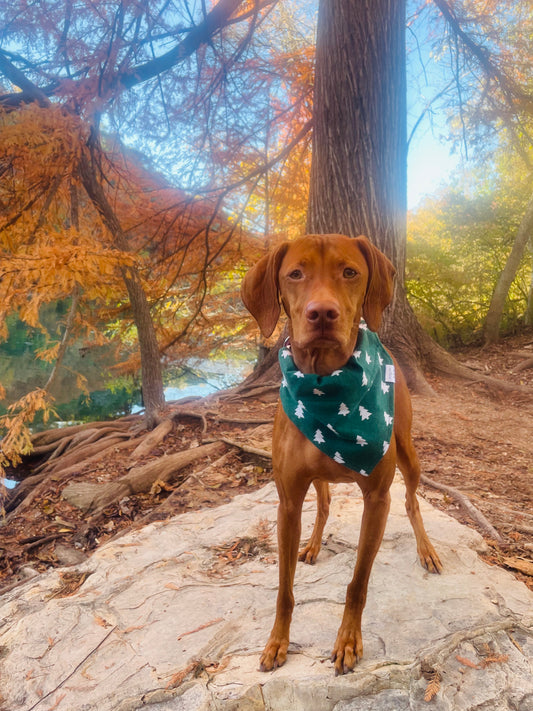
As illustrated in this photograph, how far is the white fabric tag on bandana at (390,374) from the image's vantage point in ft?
7.12

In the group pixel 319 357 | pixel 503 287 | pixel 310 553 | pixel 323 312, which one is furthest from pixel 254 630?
pixel 503 287

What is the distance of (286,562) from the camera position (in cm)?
195

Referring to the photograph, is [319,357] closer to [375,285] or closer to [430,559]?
[375,285]

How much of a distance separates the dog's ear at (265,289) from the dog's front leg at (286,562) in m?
0.72

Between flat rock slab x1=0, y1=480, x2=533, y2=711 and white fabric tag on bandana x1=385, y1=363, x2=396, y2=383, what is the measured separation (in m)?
1.05

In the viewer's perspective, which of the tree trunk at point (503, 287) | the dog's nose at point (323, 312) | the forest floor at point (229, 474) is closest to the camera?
the dog's nose at point (323, 312)

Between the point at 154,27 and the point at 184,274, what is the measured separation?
12.3 feet

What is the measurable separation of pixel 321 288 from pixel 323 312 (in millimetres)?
120

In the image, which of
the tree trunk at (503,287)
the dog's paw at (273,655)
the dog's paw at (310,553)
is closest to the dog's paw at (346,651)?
the dog's paw at (273,655)

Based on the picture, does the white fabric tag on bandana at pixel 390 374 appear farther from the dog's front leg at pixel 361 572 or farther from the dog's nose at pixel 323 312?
the dog's nose at pixel 323 312

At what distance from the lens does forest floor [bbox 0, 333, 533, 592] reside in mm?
3541

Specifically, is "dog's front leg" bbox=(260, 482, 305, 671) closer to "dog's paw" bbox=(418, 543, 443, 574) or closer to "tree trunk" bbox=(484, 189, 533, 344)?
"dog's paw" bbox=(418, 543, 443, 574)

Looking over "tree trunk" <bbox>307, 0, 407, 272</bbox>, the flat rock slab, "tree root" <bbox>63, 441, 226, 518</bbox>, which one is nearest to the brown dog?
the flat rock slab

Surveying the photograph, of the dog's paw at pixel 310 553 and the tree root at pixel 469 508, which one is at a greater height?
the dog's paw at pixel 310 553
